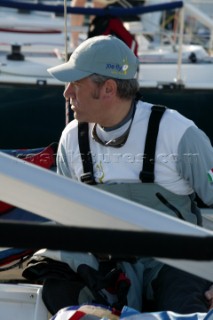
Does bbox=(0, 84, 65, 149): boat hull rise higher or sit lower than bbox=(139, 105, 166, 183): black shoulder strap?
lower

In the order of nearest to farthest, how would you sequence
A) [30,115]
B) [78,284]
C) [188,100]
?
1. [78,284]
2. [188,100]
3. [30,115]

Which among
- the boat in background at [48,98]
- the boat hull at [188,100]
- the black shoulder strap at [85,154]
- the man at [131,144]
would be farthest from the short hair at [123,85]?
the boat hull at [188,100]

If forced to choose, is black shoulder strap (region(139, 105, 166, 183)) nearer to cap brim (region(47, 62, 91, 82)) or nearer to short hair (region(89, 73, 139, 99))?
short hair (region(89, 73, 139, 99))

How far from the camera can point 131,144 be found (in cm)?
235

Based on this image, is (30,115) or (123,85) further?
(30,115)

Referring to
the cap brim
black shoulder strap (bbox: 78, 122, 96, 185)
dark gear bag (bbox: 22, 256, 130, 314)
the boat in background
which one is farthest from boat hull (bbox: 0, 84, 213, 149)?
dark gear bag (bbox: 22, 256, 130, 314)

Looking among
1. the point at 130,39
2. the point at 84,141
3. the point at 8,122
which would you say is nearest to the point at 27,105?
the point at 8,122

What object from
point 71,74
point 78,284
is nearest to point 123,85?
point 71,74

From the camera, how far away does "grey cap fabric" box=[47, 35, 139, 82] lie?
2303 millimetres

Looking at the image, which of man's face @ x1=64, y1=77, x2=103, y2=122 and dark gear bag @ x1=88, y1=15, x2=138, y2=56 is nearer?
man's face @ x1=64, y1=77, x2=103, y2=122

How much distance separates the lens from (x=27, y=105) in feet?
16.6

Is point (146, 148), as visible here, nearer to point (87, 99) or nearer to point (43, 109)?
point (87, 99)

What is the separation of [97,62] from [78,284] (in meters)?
0.80

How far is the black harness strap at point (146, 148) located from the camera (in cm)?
232
